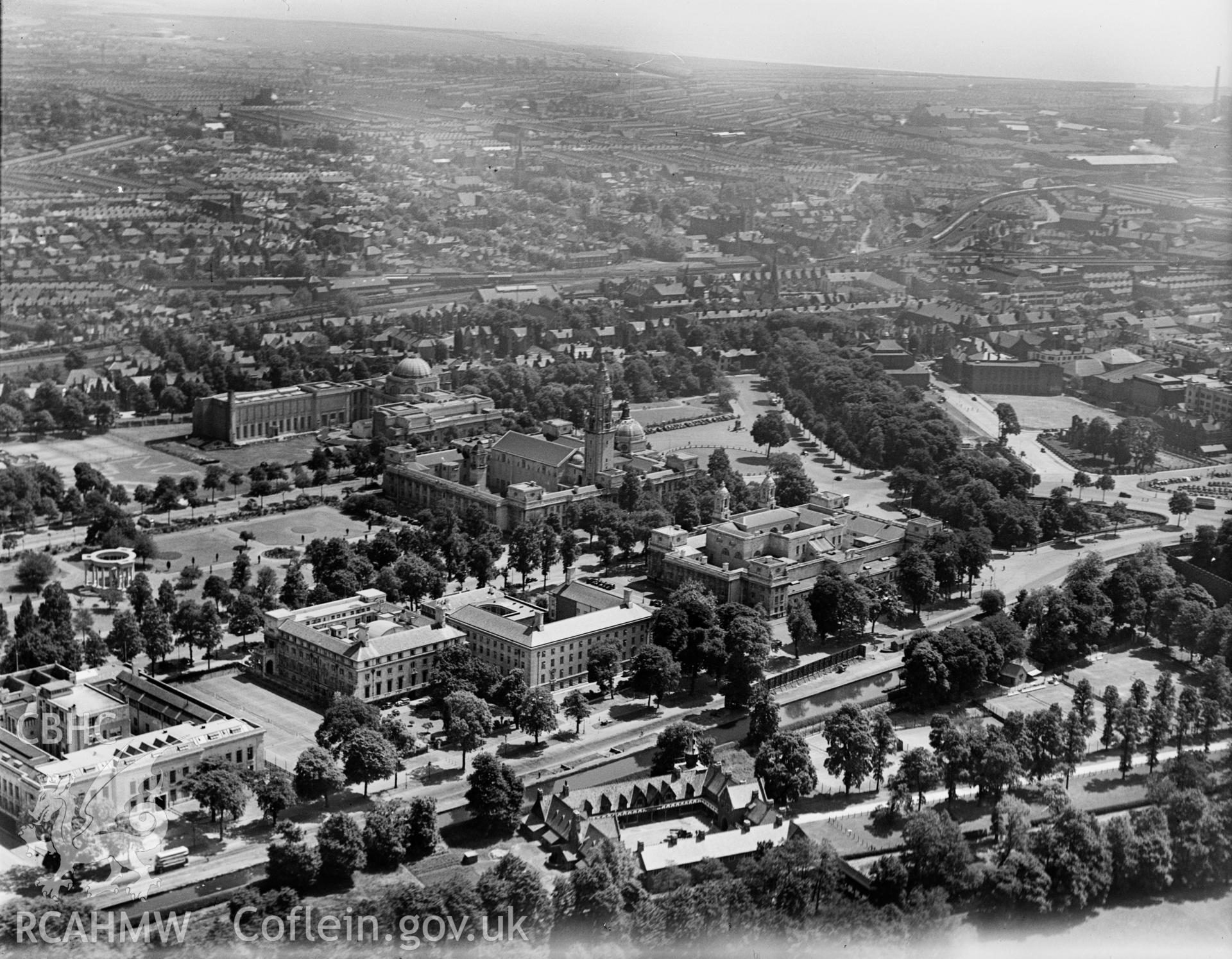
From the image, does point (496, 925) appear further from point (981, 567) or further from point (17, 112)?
point (17, 112)

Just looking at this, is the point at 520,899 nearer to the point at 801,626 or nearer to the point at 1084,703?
the point at 801,626

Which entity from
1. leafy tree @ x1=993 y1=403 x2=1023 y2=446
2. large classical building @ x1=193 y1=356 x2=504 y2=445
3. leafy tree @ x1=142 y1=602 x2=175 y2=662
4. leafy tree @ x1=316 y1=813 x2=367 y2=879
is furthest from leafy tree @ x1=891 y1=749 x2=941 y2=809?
large classical building @ x1=193 y1=356 x2=504 y2=445

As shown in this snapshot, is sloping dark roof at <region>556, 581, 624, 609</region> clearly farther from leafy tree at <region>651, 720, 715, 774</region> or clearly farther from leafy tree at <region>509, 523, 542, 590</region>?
leafy tree at <region>651, 720, 715, 774</region>

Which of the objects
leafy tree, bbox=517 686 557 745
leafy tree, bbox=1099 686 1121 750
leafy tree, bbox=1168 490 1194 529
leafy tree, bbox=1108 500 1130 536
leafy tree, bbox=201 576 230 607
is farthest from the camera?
leafy tree, bbox=1168 490 1194 529

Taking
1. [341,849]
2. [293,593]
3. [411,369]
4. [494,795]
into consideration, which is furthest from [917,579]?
[411,369]

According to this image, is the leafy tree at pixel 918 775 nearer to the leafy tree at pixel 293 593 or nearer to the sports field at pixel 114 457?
the leafy tree at pixel 293 593

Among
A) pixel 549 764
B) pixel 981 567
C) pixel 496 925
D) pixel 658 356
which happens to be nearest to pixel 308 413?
pixel 658 356
